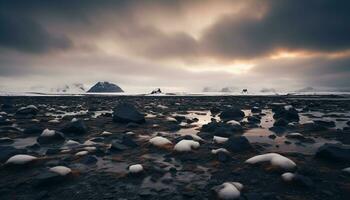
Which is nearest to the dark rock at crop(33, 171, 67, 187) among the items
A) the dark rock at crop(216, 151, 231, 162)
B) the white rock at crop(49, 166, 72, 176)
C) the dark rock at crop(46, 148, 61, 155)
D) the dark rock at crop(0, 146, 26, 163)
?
the white rock at crop(49, 166, 72, 176)

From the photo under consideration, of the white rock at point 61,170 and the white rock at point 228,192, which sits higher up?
the white rock at point 61,170

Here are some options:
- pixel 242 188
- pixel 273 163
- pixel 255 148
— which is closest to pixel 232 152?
pixel 255 148

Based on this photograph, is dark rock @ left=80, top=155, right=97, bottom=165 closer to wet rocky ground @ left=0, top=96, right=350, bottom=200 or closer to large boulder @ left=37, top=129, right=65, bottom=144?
wet rocky ground @ left=0, top=96, right=350, bottom=200

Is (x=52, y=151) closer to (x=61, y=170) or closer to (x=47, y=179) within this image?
(x=61, y=170)

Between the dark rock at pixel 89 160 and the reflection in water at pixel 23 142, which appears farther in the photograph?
the reflection in water at pixel 23 142

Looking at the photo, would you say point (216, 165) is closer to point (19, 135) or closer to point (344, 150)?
point (344, 150)

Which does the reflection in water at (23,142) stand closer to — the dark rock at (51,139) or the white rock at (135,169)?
the dark rock at (51,139)

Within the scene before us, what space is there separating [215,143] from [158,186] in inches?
204

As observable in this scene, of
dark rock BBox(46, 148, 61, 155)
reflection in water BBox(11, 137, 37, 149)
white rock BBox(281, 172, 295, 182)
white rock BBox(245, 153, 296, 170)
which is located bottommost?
reflection in water BBox(11, 137, 37, 149)

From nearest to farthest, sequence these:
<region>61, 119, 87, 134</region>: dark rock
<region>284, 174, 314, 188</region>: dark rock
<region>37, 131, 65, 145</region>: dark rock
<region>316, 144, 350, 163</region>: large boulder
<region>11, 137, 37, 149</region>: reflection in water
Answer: <region>284, 174, 314, 188</region>: dark rock → <region>316, 144, 350, 163</region>: large boulder → <region>11, 137, 37, 149</region>: reflection in water → <region>37, 131, 65, 145</region>: dark rock → <region>61, 119, 87, 134</region>: dark rock

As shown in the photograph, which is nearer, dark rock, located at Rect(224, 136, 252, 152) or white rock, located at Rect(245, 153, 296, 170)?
white rock, located at Rect(245, 153, 296, 170)

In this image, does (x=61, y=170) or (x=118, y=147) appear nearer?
(x=61, y=170)

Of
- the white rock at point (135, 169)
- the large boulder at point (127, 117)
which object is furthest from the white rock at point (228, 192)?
the large boulder at point (127, 117)

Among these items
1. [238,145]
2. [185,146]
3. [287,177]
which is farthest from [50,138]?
[287,177]
